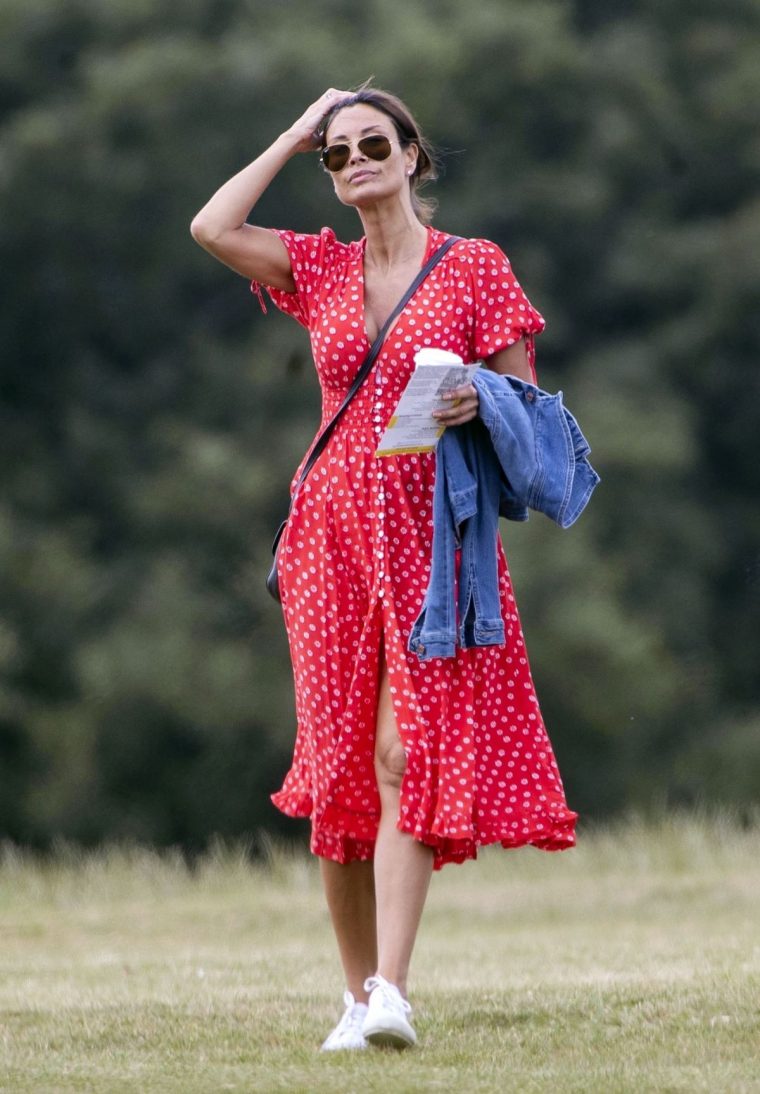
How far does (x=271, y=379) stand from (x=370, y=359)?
6774 millimetres

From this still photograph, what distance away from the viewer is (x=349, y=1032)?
11.4 ft

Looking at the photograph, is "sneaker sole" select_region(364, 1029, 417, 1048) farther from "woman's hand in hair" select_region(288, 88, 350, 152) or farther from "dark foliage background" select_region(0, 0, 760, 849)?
"dark foliage background" select_region(0, 0, 760, 849)

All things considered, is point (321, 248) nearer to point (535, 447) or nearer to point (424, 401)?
point (424, 401)

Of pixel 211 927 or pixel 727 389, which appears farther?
pixel 727 389

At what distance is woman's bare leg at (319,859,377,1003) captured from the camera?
3689 millimetres

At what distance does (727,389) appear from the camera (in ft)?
35.7

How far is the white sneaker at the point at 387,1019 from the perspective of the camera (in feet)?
11.0

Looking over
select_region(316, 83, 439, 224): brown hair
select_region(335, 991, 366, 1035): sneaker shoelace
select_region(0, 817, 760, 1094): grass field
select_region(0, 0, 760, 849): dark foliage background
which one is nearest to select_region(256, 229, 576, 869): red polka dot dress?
select_region(316, 83, 439, 224): brown hair

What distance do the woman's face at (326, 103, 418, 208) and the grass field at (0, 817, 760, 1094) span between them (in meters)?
1.67

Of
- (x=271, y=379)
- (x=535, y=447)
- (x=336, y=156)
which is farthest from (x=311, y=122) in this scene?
(x=271, y=379)

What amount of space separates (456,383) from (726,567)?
7513 millimetres

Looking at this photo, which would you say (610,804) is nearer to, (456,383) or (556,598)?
(556,598)

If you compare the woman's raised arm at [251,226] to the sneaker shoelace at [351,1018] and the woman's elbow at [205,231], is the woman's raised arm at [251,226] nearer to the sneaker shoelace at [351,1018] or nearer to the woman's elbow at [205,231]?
the woman's elbow at [205,231]

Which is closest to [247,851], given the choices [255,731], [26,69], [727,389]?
[255,731]
